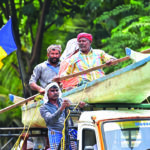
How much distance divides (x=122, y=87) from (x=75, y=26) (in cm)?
1019

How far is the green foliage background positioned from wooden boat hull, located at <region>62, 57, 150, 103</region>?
180 inches

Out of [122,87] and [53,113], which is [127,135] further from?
[53,113]

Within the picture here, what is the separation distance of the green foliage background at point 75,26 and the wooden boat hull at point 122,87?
458 cm

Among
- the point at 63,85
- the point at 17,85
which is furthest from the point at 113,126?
the point at 17,85

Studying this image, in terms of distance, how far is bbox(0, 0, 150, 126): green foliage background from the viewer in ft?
40.5

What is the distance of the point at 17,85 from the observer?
717 inches

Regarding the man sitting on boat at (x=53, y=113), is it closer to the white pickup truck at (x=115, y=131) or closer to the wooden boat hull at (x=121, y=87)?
the wooden boat hull at (x=121, y=87)

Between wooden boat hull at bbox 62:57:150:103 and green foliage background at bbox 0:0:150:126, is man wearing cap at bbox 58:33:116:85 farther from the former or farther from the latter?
green foliage background at bbox 0:0:150:126

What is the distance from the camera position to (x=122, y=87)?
6.50 meters

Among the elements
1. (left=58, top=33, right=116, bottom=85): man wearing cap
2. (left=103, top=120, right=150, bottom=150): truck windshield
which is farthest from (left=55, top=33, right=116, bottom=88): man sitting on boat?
(left=103, top=120, right=150, bottom=150): truck windshield

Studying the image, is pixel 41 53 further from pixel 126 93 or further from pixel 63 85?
pixel 126 93

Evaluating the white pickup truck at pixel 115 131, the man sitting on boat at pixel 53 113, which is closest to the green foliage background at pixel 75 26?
the man sitting on boat at pixel 53 113

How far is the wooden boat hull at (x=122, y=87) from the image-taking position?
6.20 m

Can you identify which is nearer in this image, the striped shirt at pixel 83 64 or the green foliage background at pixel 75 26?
the striped shirt at pixel 83 64
